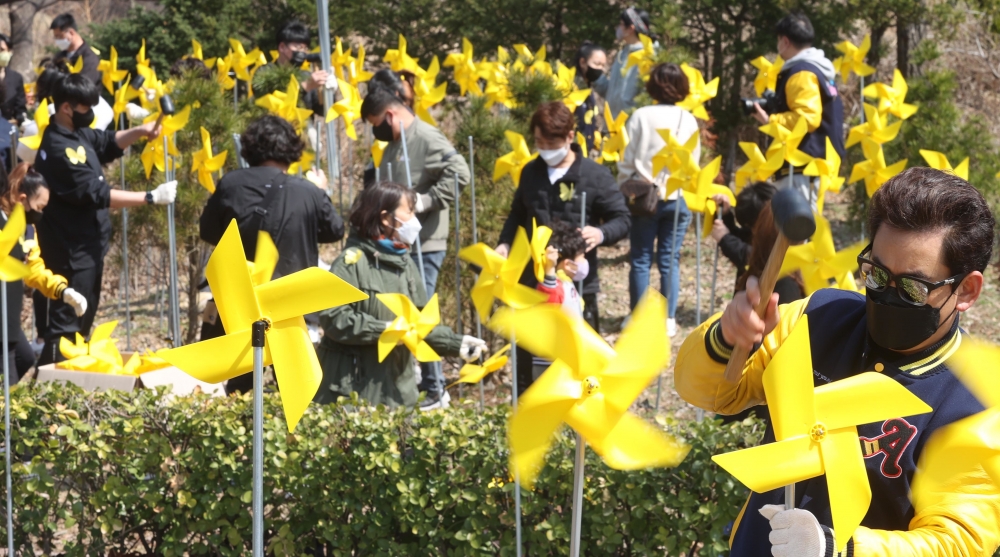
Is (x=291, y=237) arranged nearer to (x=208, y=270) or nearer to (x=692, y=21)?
(x=208, y=270)

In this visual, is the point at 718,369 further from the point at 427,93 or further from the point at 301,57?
the point at 301,57

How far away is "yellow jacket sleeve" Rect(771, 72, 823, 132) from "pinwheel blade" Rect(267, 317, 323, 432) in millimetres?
4071

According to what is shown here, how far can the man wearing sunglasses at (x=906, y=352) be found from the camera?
1.79m

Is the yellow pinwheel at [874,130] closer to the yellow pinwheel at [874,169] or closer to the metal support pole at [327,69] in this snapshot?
the yellow pinwheel at [874,169]

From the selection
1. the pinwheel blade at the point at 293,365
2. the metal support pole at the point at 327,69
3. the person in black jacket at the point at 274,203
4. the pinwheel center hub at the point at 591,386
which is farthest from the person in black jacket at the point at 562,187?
the pinwheel center hub at the point at 591,386

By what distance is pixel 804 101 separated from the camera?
19.4ft

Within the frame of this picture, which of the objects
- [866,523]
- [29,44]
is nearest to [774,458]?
[866,523]

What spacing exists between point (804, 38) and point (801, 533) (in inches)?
192

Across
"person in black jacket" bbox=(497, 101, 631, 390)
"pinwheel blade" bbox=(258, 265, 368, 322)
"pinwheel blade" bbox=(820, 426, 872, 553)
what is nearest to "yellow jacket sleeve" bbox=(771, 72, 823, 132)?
"person in black jacket" bbox=(497, 101, 631, 390)

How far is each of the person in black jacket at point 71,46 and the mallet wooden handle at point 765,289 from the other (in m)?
8.15

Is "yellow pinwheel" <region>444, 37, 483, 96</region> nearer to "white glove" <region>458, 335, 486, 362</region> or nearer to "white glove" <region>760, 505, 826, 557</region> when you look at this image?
"white glove" <region>458, 335, 486, 362</region>

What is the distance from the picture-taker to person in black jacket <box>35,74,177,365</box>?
17.8 ft

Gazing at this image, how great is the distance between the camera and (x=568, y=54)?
11672 millimetres

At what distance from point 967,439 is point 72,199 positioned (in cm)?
471
